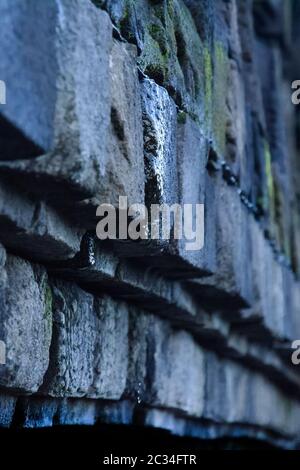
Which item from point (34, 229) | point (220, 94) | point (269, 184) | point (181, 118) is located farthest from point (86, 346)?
point (269, 184)

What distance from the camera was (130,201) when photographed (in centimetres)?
232

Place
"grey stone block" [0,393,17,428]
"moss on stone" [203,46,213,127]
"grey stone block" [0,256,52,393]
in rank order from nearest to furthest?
"grey stone block" [0,256,52,393], "grey stone block" [0,393,17,428], "moss on stone" [203,46,213,127]

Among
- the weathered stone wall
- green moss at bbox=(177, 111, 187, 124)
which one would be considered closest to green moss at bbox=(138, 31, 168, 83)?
the weathered stone wall

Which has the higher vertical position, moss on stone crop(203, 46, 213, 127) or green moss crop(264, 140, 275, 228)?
green moss crop(264, 140, 275, 228)

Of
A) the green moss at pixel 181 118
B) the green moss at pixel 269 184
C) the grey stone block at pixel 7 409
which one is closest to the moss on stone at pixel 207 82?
the green moss at pixel 181 118

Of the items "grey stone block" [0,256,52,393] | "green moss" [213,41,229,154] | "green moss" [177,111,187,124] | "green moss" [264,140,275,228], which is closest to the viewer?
"grey stone block" [0,256,52,393]

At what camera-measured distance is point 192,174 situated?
3.04 metres

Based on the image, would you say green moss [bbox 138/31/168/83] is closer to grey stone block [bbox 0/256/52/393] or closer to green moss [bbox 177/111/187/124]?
green moss [bbox 177/111/187/124]

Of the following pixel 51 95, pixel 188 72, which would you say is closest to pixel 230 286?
pixel 188 72

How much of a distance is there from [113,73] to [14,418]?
89 centimetres

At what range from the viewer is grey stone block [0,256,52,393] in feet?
7.15

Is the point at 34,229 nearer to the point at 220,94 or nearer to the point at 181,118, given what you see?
the point at 181,118

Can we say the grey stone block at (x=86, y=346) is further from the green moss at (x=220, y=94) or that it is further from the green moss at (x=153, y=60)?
the green moss at (x=220, y=94)

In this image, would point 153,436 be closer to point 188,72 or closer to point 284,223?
point 188,72
